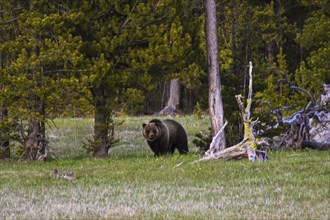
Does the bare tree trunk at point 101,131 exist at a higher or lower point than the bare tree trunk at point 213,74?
lower

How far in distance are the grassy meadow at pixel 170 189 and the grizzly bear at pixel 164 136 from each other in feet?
4.62

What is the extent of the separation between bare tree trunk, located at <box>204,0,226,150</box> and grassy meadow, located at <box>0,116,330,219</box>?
1180mm

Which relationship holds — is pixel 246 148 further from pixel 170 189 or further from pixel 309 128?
pixel 309 128

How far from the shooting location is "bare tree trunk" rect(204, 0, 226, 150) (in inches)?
699

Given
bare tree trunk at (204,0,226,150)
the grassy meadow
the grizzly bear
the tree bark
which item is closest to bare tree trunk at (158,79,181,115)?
the grizzly bear

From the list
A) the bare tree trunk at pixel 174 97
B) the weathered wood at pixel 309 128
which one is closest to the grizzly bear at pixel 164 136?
the weathered wood at pixel 309 128

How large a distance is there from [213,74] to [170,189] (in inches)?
234

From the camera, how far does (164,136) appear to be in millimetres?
19328

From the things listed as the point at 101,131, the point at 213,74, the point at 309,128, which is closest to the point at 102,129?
the point at 101,131

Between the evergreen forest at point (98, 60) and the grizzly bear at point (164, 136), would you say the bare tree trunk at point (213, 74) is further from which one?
the grizzly bear at point (164, 136)

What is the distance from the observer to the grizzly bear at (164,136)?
1909cm

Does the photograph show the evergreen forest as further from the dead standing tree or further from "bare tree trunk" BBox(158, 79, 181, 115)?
"bare tree trunk" BBox(158, 79, 181, 115)

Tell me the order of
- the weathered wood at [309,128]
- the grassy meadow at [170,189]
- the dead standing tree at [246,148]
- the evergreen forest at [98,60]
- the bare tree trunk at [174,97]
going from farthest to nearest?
the bare tree trunk at [174,97], the weathered wood at [309,128], the evergreen forest at [98,60], the dead standing tree at [246,148], the grassy meadow at [170,189]

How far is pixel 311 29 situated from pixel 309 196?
19.6 m
